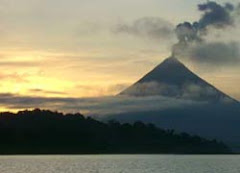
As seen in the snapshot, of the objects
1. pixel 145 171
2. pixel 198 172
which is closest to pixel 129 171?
pixel 145 171

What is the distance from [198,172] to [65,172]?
83.2ft

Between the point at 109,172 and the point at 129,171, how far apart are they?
5.71 m

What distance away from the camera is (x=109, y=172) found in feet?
417

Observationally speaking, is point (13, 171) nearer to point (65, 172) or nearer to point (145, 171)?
point (65, 172)

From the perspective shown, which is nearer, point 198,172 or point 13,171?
point 13,171

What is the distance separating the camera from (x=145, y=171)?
133 meters

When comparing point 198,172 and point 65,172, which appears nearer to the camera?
point 65,172

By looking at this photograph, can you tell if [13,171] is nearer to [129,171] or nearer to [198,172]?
[129,171]

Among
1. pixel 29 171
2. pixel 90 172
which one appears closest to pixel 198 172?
pixel 90 172

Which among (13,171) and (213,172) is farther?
(213,172)

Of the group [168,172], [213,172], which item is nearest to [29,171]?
[168,172]

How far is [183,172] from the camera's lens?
133 m

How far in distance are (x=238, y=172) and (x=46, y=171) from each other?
33.3m

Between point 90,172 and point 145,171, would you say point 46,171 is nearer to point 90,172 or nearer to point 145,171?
point 90,172
